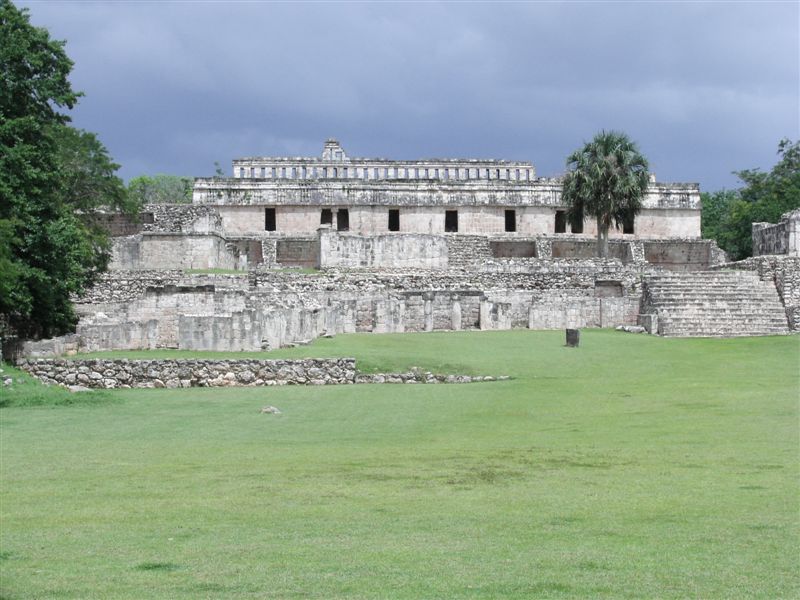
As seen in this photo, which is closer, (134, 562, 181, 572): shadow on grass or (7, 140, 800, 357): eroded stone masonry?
(134, 562, 181, 572): shadow on grass

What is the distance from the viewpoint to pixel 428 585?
19.9 feet

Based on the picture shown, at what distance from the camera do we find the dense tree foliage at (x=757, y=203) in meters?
50.3

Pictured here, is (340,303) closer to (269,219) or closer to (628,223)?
(269,219)

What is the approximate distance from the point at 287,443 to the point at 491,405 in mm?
4466

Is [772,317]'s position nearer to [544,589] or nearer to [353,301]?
[353,301]

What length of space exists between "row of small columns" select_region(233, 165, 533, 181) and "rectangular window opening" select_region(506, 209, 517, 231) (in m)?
1.84

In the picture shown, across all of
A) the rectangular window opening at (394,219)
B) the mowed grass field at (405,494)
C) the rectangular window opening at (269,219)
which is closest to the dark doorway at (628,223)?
the rectangular window opening at (394,219)

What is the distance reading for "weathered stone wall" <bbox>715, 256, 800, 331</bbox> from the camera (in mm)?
31031

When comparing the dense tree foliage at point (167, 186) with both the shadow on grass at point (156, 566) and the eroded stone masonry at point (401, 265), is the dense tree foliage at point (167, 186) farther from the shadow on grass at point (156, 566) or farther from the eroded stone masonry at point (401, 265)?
the shadow on grass at point (156, 566)

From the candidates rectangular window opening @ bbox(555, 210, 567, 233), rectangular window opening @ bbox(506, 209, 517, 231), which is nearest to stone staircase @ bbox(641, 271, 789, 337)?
rectangular window opening @ bbox(555, 210, 567, 233)

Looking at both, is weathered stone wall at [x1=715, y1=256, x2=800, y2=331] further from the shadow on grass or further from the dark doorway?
the shadow on grass

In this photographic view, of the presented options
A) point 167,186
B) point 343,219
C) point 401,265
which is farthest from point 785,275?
point 167,186

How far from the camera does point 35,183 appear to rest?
23.9 metres

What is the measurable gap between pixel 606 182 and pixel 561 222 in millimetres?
6359
